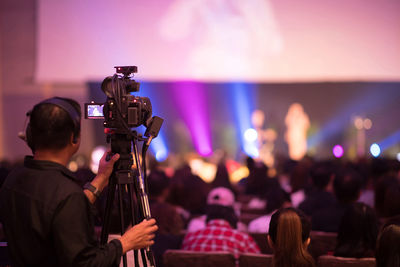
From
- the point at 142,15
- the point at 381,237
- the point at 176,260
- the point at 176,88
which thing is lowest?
the point at 176,260

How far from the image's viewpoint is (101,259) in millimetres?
1709

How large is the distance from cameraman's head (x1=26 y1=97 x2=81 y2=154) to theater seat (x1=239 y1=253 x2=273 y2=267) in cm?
151

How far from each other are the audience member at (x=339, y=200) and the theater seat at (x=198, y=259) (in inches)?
49.8

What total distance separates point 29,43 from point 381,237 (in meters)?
12.8

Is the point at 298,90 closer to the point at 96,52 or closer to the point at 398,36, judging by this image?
the point at 398,36

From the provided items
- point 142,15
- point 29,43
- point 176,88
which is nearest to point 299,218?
point 142,15

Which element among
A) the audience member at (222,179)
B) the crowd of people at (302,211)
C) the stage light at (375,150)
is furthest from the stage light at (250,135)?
the stage light at (375,150)

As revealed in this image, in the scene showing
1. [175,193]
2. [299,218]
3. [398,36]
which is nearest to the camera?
[299,218]

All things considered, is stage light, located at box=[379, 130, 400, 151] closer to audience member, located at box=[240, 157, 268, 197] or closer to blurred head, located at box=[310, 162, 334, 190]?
audience member, located at box=[240, 157, 268, 197]

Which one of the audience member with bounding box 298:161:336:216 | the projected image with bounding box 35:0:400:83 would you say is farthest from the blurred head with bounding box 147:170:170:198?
the projected image with bounding box 35:0:400:83

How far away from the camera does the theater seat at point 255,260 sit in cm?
289

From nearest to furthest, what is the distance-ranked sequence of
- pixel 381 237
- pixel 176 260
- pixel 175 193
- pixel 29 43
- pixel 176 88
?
pixel 381 237
pixel 176 260
pixel 175 193
pixel 29 43
pixel 176 88

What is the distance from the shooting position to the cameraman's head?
5.66ft

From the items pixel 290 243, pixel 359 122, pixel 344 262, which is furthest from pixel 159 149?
pixel 290 243
